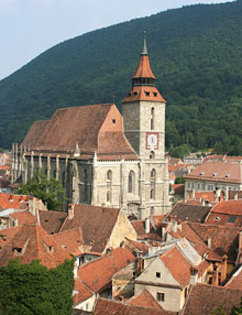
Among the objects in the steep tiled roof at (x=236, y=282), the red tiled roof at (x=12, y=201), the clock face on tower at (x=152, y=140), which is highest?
the clock face on tower at (x=152, y=140)

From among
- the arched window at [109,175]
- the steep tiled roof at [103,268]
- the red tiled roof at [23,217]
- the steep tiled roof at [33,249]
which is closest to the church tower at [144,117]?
the arched window at [109,175]

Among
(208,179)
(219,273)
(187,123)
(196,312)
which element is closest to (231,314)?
(196,312)

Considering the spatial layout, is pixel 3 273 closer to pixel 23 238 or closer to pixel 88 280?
pixel 23 238

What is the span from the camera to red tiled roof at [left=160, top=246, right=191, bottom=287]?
29.4m

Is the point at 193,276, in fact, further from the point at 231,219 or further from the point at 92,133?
the point at 92,133

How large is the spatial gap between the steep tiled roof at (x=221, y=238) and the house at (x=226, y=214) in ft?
21.0

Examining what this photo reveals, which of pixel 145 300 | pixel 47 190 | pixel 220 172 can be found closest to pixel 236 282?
pixel 145 300

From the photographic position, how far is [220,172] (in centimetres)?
8694

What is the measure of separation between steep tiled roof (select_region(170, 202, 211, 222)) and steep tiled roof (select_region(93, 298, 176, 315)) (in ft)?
78.2

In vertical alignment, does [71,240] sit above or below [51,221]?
below

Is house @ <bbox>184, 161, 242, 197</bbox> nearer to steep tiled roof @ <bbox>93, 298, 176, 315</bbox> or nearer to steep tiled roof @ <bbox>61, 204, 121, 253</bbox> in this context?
steep tiled roof @ <bbox>61, 204, 121, 253</bbox>

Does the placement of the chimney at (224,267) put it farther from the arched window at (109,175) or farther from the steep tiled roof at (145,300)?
the arched window at (109,175)

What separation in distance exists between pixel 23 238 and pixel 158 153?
43.1 meters

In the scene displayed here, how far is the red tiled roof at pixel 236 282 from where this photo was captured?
99.0ft
